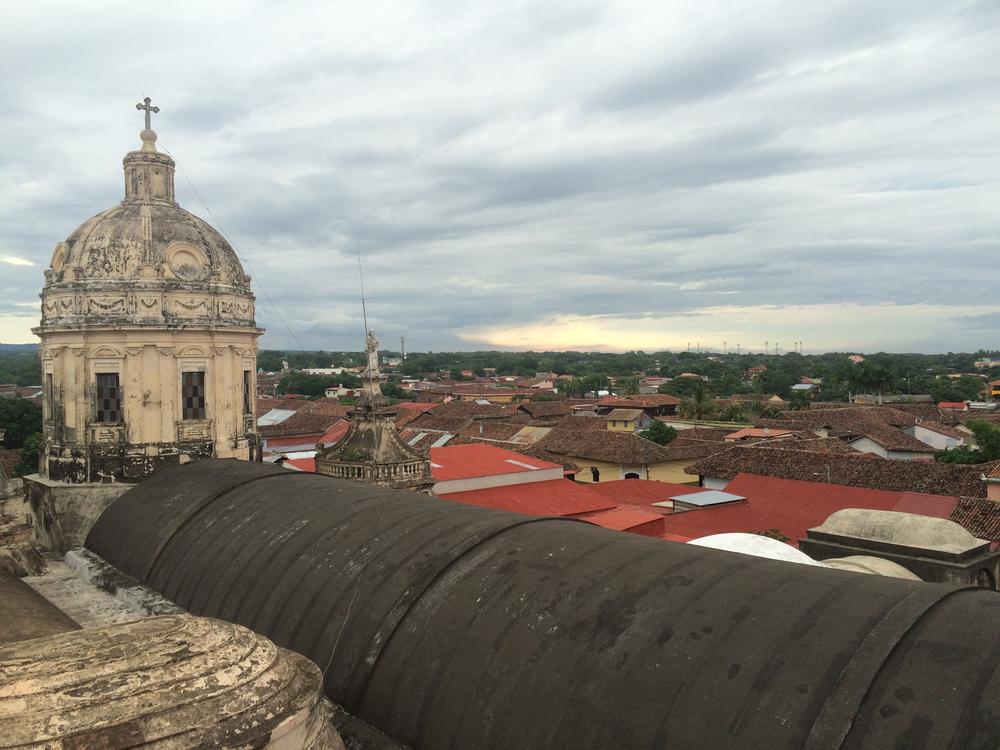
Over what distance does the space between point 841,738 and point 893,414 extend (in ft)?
206

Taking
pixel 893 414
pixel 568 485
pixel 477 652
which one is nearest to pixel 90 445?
pixel 477 652

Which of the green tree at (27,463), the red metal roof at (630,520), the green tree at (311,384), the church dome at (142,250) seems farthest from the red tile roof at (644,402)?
the church dome at (142,250)

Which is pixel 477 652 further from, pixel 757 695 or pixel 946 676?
pixel 946 676

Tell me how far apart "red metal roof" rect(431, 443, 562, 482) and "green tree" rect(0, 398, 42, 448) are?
32.2 m

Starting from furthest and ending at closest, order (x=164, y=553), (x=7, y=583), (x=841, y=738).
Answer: (x=164, y=553), (x=7, y=583), (x=841, y=738)

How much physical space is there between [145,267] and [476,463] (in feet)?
49.1

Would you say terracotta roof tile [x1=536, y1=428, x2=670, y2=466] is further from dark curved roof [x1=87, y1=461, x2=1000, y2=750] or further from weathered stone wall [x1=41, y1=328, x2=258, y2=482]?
dark curved roof [x1=87, y1=461, x2=1000, y2=750]

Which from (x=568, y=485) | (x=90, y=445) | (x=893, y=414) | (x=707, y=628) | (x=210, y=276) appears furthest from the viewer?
(x=893, y=414)

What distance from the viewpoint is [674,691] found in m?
4.45

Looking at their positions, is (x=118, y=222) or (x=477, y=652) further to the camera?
(x=118, y=222)

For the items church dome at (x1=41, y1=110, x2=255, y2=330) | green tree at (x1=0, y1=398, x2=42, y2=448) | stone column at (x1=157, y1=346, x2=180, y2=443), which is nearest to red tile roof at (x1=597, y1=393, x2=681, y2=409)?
green tree at (x1=0, y1=398, x2=42, y2=448)

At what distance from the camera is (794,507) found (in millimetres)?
26266

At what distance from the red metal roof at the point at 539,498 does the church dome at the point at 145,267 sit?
11.1m

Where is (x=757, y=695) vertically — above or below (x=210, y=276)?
below
